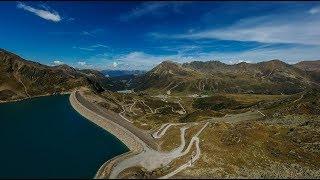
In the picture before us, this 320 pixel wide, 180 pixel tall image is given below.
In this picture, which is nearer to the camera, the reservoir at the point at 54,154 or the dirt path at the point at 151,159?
the reservoir at the point at 54,154

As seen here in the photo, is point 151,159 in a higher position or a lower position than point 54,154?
higher

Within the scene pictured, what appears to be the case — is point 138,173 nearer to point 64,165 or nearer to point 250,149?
point 64,165

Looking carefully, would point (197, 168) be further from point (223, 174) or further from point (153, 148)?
point (153, 148)

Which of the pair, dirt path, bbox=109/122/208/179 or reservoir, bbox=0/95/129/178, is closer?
reservoir, bbox=0/95/129/178

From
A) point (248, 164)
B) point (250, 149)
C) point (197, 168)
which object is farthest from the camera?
point (250, 149)

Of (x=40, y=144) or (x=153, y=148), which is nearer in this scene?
(x=153, y=148)

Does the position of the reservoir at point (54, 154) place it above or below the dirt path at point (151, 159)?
below

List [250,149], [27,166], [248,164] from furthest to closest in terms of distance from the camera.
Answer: [250,149]
[248,164]
[27,166]

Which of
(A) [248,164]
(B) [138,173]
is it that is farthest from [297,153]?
(B) [138,173]

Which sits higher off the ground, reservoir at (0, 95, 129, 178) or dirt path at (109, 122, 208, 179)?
dirt path at (109, 122, 208, 179)

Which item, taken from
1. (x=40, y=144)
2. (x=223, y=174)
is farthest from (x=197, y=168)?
(x=40, y=144)

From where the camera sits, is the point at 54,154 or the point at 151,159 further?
the point at 54,154
